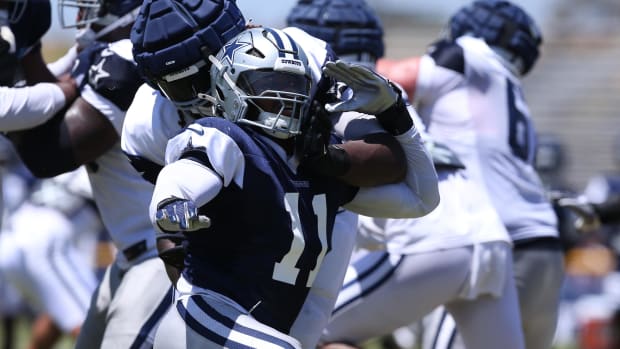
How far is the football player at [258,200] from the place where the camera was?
328 cm

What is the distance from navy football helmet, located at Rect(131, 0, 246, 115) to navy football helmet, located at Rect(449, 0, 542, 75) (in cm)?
218

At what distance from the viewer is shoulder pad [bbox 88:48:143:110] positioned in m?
4.18

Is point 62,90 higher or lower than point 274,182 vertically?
lower

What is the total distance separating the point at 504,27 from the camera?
5621 mm

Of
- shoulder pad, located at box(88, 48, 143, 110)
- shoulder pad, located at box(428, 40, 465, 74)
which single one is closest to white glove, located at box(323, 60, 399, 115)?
shoulder pad, located at box(88, 48, 143, 110)

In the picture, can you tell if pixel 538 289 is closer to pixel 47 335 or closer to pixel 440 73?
pixel 440 73

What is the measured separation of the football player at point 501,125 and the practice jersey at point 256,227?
1.85 metres

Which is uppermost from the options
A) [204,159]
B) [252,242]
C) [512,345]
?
[204,159]

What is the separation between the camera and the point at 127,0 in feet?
14.6

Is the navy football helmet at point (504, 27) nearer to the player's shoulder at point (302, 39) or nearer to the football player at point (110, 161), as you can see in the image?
the football player at point (110, 161)

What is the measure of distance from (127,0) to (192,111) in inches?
35.6

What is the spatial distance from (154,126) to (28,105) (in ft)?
2.06

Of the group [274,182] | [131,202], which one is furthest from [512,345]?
[274,182]

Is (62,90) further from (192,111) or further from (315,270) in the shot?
(315,270)
